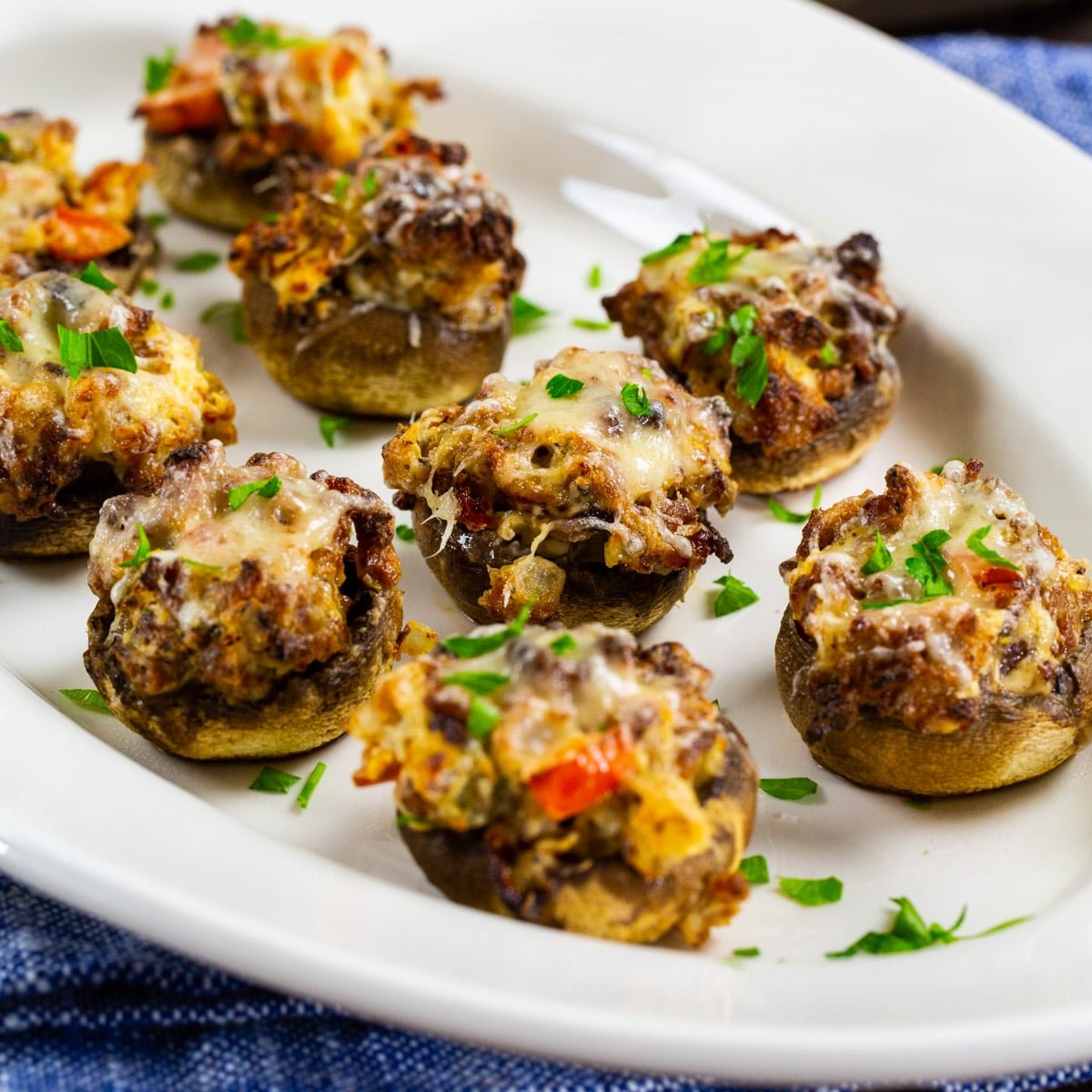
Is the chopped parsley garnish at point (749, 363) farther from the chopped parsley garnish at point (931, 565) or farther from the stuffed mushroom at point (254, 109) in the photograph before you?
the stuffed mushroom at point (254, 109)

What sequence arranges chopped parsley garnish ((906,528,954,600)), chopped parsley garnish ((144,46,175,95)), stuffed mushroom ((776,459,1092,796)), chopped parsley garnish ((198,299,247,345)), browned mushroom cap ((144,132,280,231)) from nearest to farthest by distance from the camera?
stuffed mushroom ((776,459,1092,796)) → chopped parsley garnish ((906,528,954,600)) → chopped parsley garnish ((198,299,247,345)) → browned mushroom cap ((144,132,280,231)) → chopped parsley garnish ((144,46,175,95))

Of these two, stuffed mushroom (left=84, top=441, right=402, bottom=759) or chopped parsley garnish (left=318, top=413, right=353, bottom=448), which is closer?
stuffed mushroom (left=84, top=441, right=402, bottom=759)

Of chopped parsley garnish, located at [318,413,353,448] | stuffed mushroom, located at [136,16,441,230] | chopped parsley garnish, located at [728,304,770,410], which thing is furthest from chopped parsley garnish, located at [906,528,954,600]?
stuffed mushroom, located at [136,16,441,230]

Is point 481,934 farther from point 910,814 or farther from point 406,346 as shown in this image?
point 406,346

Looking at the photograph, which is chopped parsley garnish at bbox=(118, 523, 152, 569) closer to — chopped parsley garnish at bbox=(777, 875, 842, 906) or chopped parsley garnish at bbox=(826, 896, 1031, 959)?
chopped parsley garnish at bbox=(777, 875, 842, 906)

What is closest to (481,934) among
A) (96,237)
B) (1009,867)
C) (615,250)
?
(1009,867)

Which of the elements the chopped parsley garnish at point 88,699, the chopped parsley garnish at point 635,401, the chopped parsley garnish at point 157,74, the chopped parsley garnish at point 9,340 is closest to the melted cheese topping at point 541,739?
the chopped parsley garnish at point 635,401
